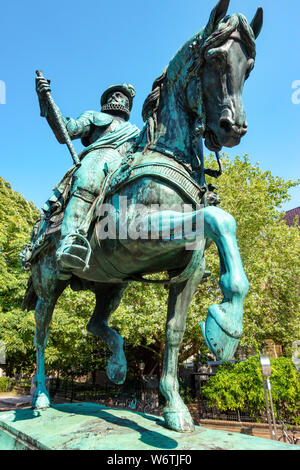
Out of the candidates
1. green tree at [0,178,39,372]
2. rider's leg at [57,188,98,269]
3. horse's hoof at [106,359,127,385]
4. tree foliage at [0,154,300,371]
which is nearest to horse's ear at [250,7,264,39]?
rider's leg at [57,188,98,269]

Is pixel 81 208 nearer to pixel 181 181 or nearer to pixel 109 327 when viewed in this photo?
pixel 181 181

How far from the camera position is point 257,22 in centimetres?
277

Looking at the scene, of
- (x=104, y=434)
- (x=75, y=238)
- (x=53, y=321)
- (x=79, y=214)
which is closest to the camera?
(x=104, y=434)

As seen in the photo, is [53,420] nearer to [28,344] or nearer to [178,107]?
[178,107]

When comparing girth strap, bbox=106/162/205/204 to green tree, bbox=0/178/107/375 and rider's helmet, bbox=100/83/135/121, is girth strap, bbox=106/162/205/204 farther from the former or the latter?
green tree, bbox=0/178/107/375

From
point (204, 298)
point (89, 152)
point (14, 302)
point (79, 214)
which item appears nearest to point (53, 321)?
point (14, 302)

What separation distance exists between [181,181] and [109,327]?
209 centimetres

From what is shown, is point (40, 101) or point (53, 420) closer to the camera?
point (53, 420)

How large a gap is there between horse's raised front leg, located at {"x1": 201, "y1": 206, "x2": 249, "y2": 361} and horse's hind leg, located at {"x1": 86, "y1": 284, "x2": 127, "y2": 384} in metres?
1.91

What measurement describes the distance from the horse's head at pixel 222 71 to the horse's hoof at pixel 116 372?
2433 millimetres

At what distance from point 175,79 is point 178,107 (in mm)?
259

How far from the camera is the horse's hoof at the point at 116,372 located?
139 inches
